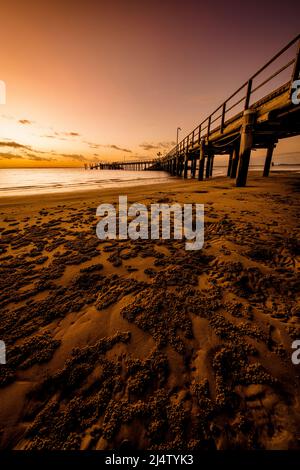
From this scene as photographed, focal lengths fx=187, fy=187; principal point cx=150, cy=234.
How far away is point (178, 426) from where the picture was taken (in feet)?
3.99

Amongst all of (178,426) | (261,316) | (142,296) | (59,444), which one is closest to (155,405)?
(178,426)

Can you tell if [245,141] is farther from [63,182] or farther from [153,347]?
[63,182]

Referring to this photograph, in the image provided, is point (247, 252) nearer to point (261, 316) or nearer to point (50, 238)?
point (261, 316)

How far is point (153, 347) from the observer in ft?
5.66

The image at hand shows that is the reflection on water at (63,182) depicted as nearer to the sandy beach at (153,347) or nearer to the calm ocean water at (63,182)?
the calm ocean water at (63,182)

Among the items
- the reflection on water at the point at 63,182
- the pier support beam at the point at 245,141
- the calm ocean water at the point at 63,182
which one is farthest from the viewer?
the reflection on water at the point at 63,182

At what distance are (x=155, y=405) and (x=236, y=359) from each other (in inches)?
30.0

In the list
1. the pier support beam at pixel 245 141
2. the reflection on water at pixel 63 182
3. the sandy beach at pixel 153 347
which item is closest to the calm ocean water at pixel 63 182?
the reflection on water at pixel 63 182

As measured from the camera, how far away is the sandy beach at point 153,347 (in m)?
1.23

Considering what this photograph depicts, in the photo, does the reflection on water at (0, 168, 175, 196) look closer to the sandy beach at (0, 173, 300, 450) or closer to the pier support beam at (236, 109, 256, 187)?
the pier support beam at (236, 109, 256, 187)

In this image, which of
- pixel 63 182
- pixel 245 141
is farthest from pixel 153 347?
pixel 63 182

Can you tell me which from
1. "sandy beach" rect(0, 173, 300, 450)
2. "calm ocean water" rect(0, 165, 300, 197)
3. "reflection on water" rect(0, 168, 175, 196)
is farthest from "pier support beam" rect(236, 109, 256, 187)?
"reflection on water" rect(0, 168, 175, 196)

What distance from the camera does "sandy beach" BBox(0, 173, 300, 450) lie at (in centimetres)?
123
